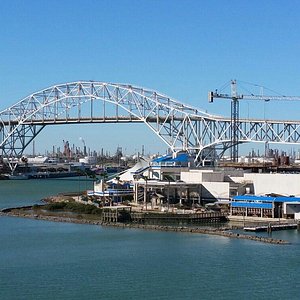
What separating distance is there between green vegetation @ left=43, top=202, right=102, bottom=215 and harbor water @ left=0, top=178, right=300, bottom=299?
20.9ft

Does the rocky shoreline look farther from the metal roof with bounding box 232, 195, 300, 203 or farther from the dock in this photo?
the metal roof with bounding box 232, 195, 300, 203

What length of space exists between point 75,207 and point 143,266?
50.3 ft

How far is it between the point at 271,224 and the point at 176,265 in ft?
26.1

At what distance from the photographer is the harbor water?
15.4 m

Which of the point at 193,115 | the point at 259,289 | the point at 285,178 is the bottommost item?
the point at 259,289

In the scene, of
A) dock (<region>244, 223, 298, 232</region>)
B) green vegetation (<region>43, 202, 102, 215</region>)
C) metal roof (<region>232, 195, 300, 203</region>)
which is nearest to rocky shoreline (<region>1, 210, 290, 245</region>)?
dock (<region>244, 223, 298, 232</region>)

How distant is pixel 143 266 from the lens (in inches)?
714

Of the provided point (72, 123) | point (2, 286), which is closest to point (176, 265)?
point (2, 286)

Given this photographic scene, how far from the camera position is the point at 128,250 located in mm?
20516

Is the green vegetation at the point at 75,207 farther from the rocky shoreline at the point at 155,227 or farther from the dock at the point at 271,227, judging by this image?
the dock at the point at 271,227

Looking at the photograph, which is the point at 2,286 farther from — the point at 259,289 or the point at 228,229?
the point at 228,229

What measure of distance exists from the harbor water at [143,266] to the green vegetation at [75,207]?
638 cm

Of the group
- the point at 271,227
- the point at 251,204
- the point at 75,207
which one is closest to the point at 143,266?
the point at 271,227

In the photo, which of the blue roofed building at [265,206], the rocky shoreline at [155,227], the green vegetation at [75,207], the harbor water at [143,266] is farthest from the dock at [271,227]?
the green vegetation at [75,207]
